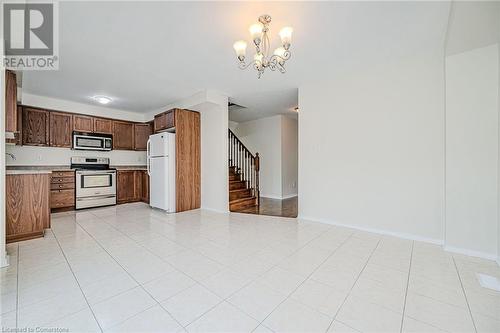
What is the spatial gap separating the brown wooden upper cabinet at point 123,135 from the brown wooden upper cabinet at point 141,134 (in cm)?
10

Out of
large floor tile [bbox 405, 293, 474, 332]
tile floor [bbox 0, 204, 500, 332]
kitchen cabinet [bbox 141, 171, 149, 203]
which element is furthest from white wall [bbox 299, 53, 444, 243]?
kitchen cabinet [bbox 141, 171, 149, 203]

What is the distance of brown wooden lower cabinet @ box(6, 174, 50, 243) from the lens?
274 centimetres

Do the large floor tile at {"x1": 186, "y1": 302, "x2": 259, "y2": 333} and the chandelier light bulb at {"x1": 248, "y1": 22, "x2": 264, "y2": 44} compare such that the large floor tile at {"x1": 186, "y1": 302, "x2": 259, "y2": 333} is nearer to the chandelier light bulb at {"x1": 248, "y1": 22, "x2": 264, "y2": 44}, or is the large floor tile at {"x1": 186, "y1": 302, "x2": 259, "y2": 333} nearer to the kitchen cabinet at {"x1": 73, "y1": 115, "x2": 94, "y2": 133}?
the chandelier light bulb at {"x1": 248, "y1": 22, "x2": 264, "y2": 44}

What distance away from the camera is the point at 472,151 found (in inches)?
95.6

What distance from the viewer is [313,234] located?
10.3 ft

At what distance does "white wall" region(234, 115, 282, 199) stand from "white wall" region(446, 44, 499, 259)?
169 inches

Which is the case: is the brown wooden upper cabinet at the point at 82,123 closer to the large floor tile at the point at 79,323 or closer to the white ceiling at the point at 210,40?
the white ceiling at the point at 210,40

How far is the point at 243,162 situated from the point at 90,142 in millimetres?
3815

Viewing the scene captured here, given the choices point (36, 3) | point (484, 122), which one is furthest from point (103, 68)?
point (484, 122)

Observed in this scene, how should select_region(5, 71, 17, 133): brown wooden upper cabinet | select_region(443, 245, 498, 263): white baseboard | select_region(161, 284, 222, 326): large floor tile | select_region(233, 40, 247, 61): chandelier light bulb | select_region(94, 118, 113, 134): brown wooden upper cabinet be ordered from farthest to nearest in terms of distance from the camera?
select_region(94, 118, 113, 134): brown wooden upper cabinet
select_region(5, 71, 17, 133): brown wooden upper cabinet
select_region(443, 245, 498, 263): white baseboard
select_region(233, 40, 247, 61): chandelier light bulb
select_region(161, 284, 222, 326): large floor tile

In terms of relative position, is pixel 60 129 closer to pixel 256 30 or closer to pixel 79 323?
pixel 79 323

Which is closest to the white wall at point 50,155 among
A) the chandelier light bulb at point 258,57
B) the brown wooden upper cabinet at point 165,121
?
the brown wooden upper cabinet at point 165,121

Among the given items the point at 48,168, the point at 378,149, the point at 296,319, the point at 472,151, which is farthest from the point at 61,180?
the point at 472,151

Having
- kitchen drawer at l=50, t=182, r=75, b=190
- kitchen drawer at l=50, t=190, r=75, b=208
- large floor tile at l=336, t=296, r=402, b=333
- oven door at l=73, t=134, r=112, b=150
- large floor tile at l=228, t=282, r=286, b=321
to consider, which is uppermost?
oven door at l=73, t=134, r=112, b=150
